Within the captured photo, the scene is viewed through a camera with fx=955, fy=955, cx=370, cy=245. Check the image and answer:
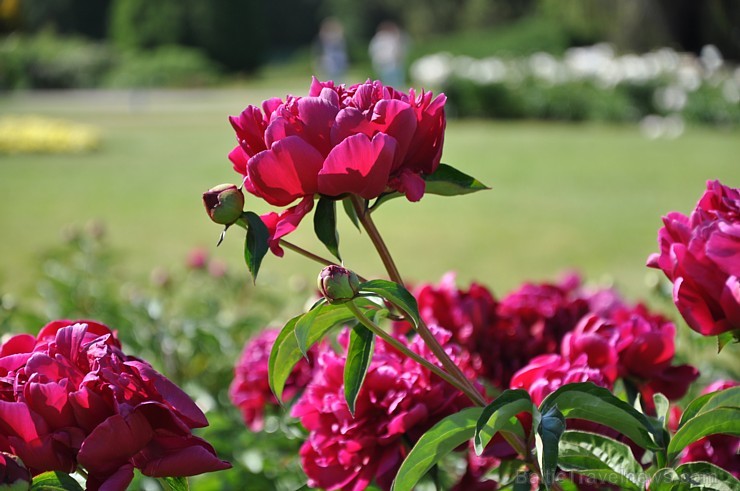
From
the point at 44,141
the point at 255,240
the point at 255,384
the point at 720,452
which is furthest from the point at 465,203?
the point at 255,240

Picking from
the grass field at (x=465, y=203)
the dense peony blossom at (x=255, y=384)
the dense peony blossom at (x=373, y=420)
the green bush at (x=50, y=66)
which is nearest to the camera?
the dense peony blossom at (x=373, y=420)

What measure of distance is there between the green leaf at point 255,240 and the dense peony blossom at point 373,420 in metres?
0.22

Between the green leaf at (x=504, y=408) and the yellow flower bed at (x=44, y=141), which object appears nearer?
the green leaf at (x=504, y=408)

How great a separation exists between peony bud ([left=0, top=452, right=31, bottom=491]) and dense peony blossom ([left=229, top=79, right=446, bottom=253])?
257 mm

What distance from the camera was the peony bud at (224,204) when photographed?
77cm

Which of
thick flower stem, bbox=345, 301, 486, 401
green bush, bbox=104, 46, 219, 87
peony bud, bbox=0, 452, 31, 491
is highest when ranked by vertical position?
thick flower stem, bbox=345, 301, 486, 401

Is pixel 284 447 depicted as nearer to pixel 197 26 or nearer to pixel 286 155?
pixel 286 155

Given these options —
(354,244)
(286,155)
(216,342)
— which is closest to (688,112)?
(354,244)

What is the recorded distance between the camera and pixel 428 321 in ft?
3.95

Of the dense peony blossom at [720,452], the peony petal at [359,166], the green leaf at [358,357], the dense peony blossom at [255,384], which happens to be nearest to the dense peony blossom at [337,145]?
the peony petal at [359,166]

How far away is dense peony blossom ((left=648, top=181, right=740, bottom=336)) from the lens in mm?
773

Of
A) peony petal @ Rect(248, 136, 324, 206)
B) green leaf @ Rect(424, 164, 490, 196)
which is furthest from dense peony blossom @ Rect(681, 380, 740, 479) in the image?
peony petal @ Rect(248, 136, 324, 206)

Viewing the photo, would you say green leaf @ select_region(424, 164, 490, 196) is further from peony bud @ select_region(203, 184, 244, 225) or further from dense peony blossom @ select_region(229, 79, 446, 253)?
peony bud @ select_region(203, 184, 244, 225)

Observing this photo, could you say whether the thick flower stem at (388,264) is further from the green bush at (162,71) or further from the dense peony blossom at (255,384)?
the green bush at (162,71)
